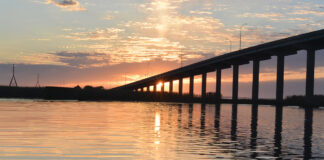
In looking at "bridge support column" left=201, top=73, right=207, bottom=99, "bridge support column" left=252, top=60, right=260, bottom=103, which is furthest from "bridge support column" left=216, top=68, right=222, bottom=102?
"bridge support column" left=252, top=60, right=260, bottom=103

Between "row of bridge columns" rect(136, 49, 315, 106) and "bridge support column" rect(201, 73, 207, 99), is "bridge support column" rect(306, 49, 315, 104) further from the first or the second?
"bridge support column" rect(201, 73, 207, 99)

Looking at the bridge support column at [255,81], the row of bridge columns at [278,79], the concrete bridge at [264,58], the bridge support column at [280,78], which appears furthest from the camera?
the bridge support column at [255,81]

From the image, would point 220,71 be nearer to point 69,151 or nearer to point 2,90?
point 2,90

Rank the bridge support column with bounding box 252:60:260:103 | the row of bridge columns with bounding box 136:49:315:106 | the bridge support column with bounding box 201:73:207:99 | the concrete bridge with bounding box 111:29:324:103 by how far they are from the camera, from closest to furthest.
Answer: the concrete bridge with bounding box 111:29:324:103 → the row of bridge columns with bounding box 136:49:315:106 → the bridge support column with bounding box 252:60:260:103 → the bridge support column with bounding box 201:73:207:99

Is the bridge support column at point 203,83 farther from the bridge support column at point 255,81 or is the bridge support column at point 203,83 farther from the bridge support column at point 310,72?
the bridge support column at point 310,72

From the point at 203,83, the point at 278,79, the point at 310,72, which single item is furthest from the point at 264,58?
the point at 203,83

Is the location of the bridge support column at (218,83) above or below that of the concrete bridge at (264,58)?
below

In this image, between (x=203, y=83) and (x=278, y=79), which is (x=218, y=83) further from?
(x=278, y=79)

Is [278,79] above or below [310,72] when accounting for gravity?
below

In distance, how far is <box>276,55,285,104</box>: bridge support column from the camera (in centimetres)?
10650

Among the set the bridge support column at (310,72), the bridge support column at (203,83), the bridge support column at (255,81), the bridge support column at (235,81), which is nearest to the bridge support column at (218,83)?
the bridge support column at (235,81)

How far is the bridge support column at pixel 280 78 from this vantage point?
10650cm

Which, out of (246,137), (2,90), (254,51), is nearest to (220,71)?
(254,51)

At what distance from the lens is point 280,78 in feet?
354
